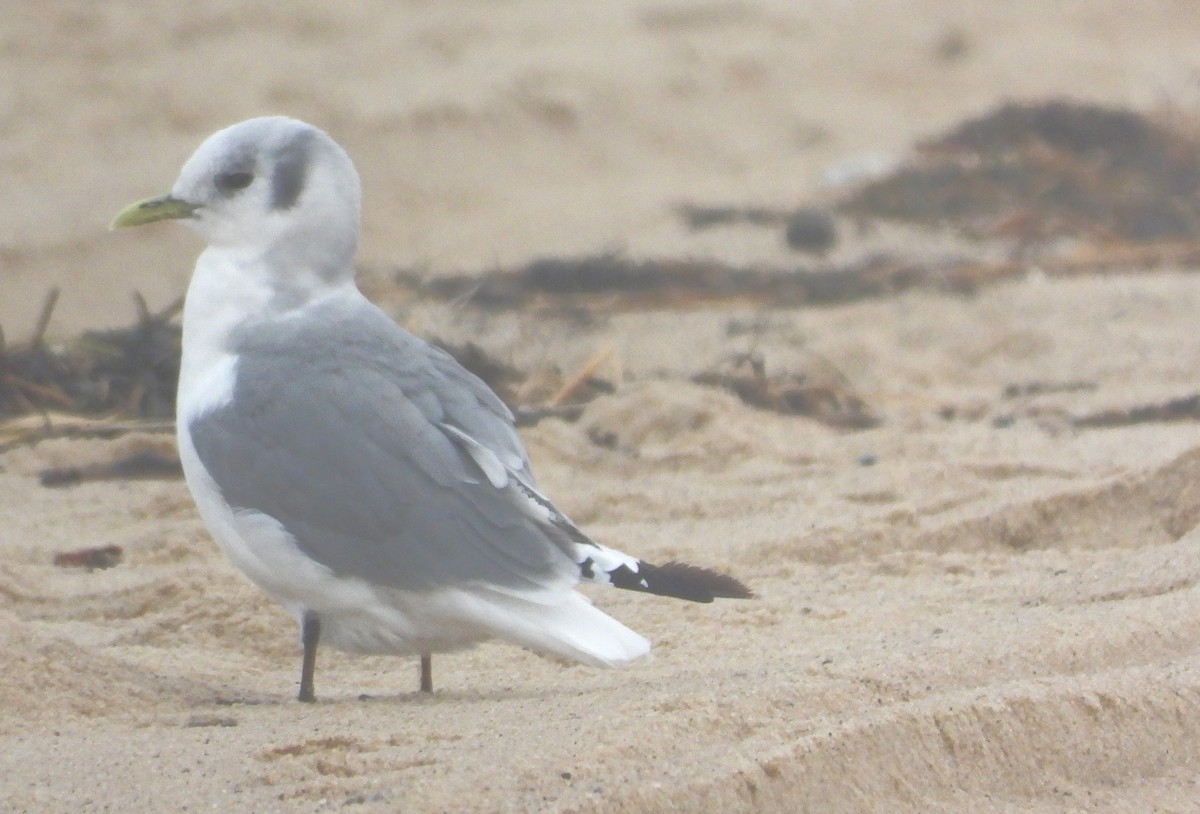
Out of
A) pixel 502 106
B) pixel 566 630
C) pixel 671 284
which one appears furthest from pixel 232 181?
pixel 502 106

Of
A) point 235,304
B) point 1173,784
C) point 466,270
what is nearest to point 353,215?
point 235,304

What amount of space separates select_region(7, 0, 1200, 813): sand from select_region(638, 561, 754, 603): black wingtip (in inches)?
5.2

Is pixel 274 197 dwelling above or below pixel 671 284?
above

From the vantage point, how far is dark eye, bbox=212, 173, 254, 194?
3443 millimetres

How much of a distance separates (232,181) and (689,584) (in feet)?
3.95

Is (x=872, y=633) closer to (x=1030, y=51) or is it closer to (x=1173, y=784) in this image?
(x=1173, y=784)

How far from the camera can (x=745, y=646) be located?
3309 millimetres

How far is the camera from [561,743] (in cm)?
248

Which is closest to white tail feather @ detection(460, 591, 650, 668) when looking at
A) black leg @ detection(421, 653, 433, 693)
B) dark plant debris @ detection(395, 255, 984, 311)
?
black leg @ detection(421, 653, 433, 693)

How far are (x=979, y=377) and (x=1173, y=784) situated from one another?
3.15 metres

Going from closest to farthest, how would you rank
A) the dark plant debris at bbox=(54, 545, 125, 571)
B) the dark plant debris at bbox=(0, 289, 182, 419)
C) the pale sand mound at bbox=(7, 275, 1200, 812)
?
the pale sand mound at bbox=(7, 275, 1200, 812), the dark plant debris at bbox=(54, 545, 125, 571), the dark plant debris at bbox=(0, 289, 182, 419)

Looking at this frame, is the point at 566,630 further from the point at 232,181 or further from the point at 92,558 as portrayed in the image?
the point at 92,558

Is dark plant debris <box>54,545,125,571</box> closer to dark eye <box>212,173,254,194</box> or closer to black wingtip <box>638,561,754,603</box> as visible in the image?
dark eye <box>212,173,254,194</box>

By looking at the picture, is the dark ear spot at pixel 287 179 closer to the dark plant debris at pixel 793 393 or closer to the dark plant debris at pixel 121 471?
the dark plant debris at pixel 121 471
